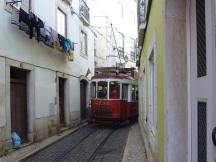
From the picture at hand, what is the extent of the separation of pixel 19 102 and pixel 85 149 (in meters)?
2.61

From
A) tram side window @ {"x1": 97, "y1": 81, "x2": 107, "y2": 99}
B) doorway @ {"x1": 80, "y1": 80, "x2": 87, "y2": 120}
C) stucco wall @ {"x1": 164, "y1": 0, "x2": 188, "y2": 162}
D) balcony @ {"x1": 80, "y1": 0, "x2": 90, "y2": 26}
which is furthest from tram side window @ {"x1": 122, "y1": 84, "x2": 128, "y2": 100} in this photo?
stucco wall @ {"x1": 164, "y1": 0, "x2": 188, "y2": 162}

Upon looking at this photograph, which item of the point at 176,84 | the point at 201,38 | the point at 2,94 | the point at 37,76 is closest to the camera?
the point at 201,38

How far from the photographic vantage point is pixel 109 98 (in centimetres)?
1900

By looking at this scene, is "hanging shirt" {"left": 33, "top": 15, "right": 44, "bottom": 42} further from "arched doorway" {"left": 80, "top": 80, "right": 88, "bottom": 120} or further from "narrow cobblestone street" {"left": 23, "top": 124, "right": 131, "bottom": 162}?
"arched doorway" {"left": 80, "top": 80, "right": 88, "bottom": 120}

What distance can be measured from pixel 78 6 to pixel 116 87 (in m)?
5.33

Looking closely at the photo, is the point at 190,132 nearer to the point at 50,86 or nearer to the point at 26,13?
the point at 26,13

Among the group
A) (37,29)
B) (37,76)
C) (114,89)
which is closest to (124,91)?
(114,89)

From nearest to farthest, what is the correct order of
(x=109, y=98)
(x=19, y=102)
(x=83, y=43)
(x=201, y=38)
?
(x=201, y=38), (x=19, y=102), (x=109, y=98), (x=83, y=43)

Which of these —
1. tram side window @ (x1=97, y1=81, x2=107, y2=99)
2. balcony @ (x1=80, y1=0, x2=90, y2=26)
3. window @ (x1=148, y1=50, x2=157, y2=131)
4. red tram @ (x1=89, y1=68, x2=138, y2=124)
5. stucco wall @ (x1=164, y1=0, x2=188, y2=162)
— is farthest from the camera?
balcony @ (x1=80, y1=0, x2=90, y2=26)

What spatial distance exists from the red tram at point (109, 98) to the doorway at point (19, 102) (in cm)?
649

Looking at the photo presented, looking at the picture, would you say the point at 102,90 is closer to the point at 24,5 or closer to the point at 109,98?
the point at 109,98

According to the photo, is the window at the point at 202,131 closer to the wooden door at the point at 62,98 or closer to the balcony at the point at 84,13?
the wooden door at the point at 62,98

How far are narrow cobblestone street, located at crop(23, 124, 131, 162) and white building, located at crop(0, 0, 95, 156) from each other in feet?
3.02

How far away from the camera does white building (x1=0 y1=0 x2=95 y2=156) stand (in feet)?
35.6
